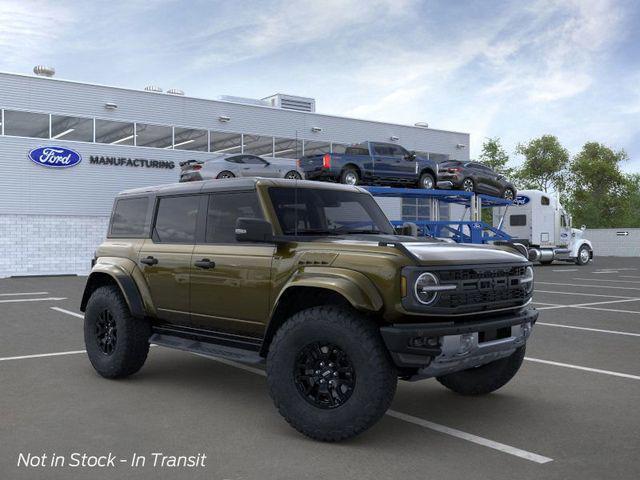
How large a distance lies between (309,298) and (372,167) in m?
15.2

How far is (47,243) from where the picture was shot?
87.4ft

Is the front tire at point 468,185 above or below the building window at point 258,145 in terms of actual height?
below

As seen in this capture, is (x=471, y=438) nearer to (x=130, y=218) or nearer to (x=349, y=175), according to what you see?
(x=130, y=218)

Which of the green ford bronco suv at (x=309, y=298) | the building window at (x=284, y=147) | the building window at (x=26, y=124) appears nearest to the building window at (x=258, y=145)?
the building window at (x=284, y=147)

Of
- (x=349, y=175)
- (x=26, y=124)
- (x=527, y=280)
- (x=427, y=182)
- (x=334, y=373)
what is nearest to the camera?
(x=334, y=373)

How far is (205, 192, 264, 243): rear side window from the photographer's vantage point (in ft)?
18.5

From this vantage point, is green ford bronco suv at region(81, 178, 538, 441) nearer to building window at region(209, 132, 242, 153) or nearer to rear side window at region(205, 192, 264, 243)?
rear side window at region(205, 192, 264, 243)

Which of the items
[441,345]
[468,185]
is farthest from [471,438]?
[468,185]

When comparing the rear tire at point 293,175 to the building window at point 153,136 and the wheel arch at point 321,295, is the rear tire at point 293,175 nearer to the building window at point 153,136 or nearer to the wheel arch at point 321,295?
the building window at point 153,136

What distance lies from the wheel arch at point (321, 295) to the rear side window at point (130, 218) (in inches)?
86.6

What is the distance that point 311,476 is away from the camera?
394 centimetres

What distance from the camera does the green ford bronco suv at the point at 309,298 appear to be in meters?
4.45

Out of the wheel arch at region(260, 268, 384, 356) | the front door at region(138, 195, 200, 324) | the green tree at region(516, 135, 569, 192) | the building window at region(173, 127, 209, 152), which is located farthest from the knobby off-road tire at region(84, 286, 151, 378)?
the green tree at region(516, 135, 569, 192)

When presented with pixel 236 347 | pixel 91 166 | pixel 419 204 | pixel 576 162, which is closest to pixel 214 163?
pixel 91 166
